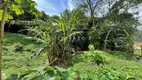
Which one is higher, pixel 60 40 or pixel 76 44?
pixel 60 40

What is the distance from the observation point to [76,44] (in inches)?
392

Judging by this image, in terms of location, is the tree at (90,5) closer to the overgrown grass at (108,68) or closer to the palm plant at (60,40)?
the overgrown grass at (108,68)

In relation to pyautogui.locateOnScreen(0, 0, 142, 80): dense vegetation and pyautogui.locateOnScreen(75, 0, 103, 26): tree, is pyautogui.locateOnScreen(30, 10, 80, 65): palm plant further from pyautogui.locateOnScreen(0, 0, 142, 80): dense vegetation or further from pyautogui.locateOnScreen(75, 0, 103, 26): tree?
pyautogui.locateOnScreen(75, 0, 103, 26): tree

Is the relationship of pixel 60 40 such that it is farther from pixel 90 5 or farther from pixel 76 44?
pixel 90 5

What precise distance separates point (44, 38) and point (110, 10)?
25.1 ft

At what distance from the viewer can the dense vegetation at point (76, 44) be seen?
1444 mm

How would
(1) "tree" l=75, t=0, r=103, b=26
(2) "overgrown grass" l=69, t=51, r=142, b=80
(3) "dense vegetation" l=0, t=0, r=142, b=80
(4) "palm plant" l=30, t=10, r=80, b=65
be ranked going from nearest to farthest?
(3) "dense vegetation" l=0, t=0, r=142, b=80, (2) "overgrown grass" l=69, t=51, r=142, b=80, (4) "palm plant" l=30, t=10, r=80, b=65, (1) "tree" l=75, t=0, r=103, b=26

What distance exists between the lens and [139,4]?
1241 cm

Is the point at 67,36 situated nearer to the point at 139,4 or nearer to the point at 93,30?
the point at 93,30

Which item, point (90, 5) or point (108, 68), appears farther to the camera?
point (90, 5)

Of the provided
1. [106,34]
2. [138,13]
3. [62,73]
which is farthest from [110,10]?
[62,73]

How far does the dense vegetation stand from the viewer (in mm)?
1444

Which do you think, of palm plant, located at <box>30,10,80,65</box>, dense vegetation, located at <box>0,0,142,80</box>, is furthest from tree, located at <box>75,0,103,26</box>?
palm plant, located at <box>30,10,80,65</box>

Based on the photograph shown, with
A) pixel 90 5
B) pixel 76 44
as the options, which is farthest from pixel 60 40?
pixel 90 5
